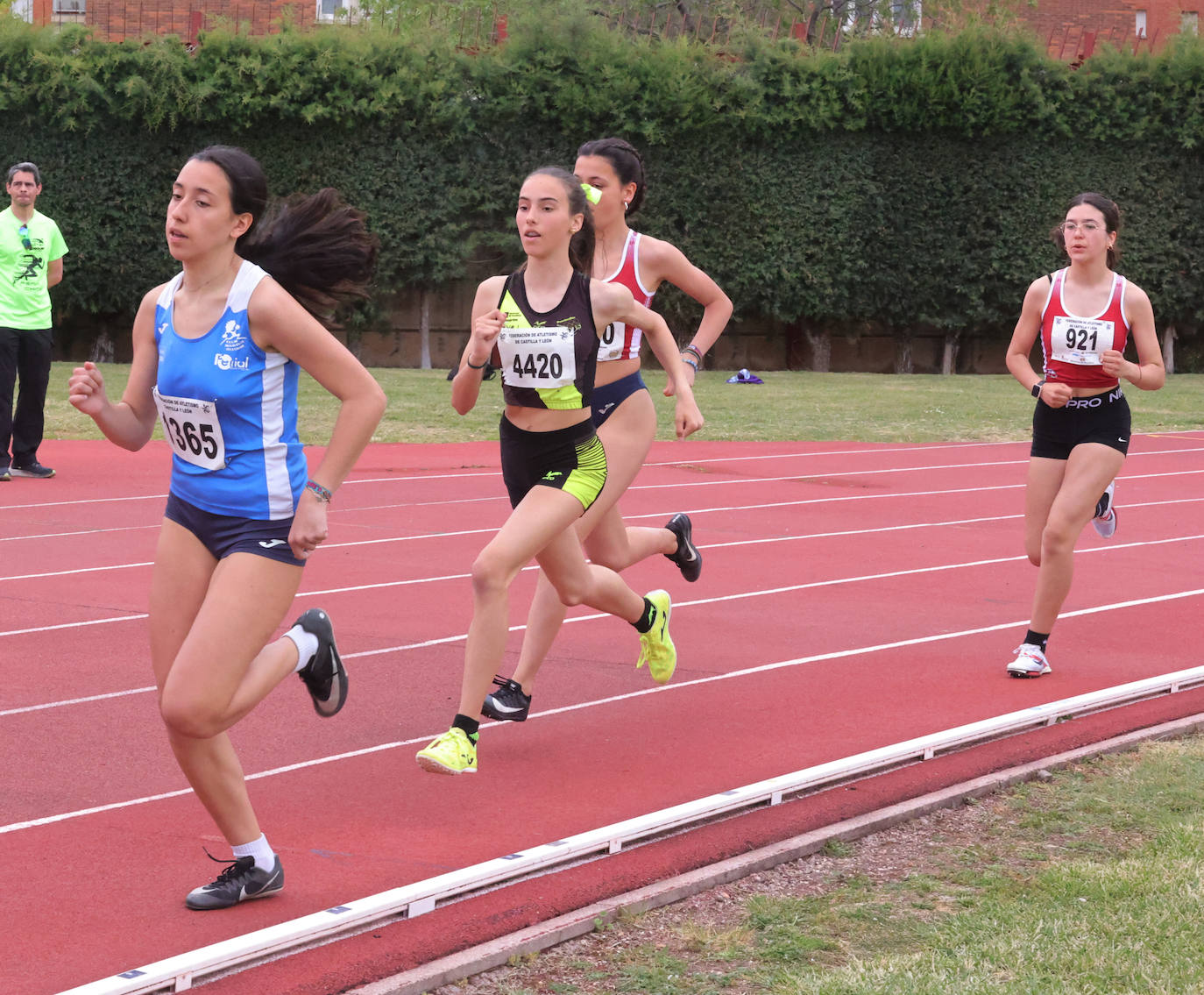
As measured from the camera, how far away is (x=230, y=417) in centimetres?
375

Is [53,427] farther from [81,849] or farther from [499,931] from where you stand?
[499,931]

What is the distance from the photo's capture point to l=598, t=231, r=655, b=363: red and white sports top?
5.75 m

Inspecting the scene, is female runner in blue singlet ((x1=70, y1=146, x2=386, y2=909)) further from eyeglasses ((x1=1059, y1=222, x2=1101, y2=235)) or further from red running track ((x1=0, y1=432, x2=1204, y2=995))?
eyeglasses ((x1=1059, y1=222, x2=1101, y2=235))

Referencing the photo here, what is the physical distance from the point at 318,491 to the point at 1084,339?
12.9 ft

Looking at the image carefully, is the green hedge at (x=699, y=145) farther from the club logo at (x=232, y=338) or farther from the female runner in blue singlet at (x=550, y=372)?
the club logo at (x=232, y=338)

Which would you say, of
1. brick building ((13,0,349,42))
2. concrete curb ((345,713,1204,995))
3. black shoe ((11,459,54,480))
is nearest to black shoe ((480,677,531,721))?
concrete curb ((345,713,1204,995))

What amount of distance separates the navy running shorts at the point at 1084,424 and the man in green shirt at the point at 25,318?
7.76 meters

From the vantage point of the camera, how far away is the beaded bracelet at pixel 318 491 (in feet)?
12.3

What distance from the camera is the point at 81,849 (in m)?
4.20

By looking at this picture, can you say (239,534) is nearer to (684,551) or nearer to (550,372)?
(550,372)

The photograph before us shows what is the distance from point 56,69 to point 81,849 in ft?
76.4

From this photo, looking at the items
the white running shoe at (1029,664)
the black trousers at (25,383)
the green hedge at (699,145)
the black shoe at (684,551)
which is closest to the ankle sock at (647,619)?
the black shoe at (684,551)

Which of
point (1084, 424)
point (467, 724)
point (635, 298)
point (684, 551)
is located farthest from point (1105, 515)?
point (467, 724)

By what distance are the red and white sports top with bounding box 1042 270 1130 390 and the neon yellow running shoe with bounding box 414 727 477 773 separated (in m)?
3.30
